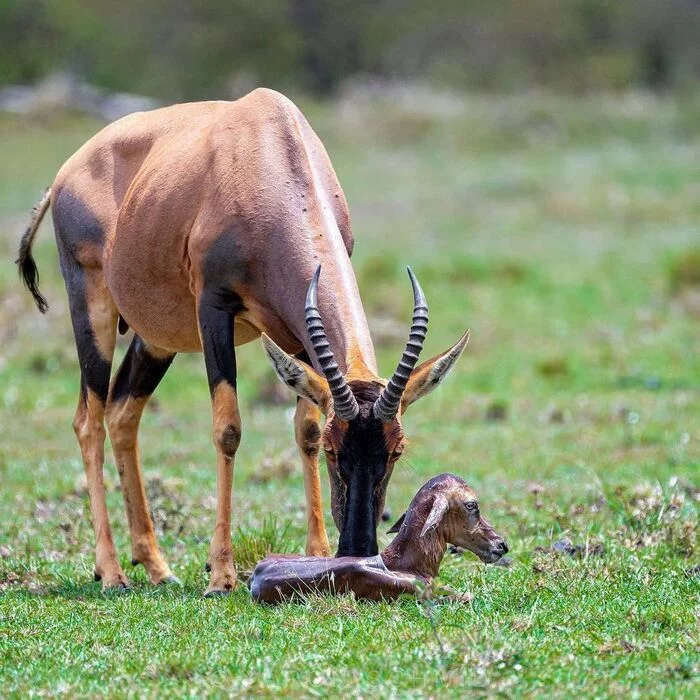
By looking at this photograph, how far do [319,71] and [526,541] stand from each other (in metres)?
46.1

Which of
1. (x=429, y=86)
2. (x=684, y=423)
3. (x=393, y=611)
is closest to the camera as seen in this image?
(x=393, y=611)

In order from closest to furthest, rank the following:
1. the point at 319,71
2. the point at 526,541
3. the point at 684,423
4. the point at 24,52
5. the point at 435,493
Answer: the point at 435,493 → the point at 526,541 → the point at 684,423 → the point at 24,52 → the point at 319,71

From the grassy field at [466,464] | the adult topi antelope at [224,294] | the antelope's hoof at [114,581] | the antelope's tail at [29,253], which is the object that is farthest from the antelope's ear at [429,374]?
the antelope's tail at [29,253]

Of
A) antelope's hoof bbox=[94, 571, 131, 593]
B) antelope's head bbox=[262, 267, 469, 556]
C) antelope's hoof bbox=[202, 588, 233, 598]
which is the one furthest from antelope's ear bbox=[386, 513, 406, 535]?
antelope's hoof bbox=[94, 571, 131, 593]

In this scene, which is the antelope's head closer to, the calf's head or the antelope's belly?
the calf's head

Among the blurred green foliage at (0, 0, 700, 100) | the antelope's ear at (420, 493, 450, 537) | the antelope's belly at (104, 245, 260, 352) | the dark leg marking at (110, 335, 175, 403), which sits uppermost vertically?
the blurred green foliage at (0, 0, 700, 100)

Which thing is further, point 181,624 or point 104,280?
point 104,280

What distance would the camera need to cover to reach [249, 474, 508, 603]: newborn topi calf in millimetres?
6344

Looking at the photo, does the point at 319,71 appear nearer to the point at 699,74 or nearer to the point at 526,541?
the point at 699,74

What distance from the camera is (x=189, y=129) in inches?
335

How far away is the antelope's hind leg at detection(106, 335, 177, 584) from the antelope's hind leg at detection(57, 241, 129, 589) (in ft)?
0.53

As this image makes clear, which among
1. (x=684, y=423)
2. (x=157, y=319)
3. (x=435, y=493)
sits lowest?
(x=684, y=423)

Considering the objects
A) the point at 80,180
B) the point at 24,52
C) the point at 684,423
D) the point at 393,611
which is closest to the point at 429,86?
the point at 24,52

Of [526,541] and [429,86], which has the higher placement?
[429,86]
